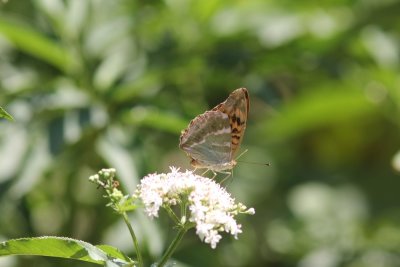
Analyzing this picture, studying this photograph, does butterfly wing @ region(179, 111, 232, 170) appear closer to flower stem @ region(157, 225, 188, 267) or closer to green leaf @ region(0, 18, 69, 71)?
flower stem @ region(157, 225, 188, 267)

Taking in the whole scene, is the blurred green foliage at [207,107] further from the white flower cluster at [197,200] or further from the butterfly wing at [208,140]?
the white flower cluster at [197,200]

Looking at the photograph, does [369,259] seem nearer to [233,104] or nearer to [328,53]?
[328,53]

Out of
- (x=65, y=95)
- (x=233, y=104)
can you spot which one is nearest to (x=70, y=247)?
(x=233, y=104)

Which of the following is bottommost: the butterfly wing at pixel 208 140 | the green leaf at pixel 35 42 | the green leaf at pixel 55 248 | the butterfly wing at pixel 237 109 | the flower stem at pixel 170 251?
the green leaf at pixel 55 248

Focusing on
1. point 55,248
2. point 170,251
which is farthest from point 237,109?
point 55,248

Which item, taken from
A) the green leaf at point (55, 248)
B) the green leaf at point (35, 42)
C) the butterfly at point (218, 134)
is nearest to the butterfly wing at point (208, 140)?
the butterfly at point (218, 134)
